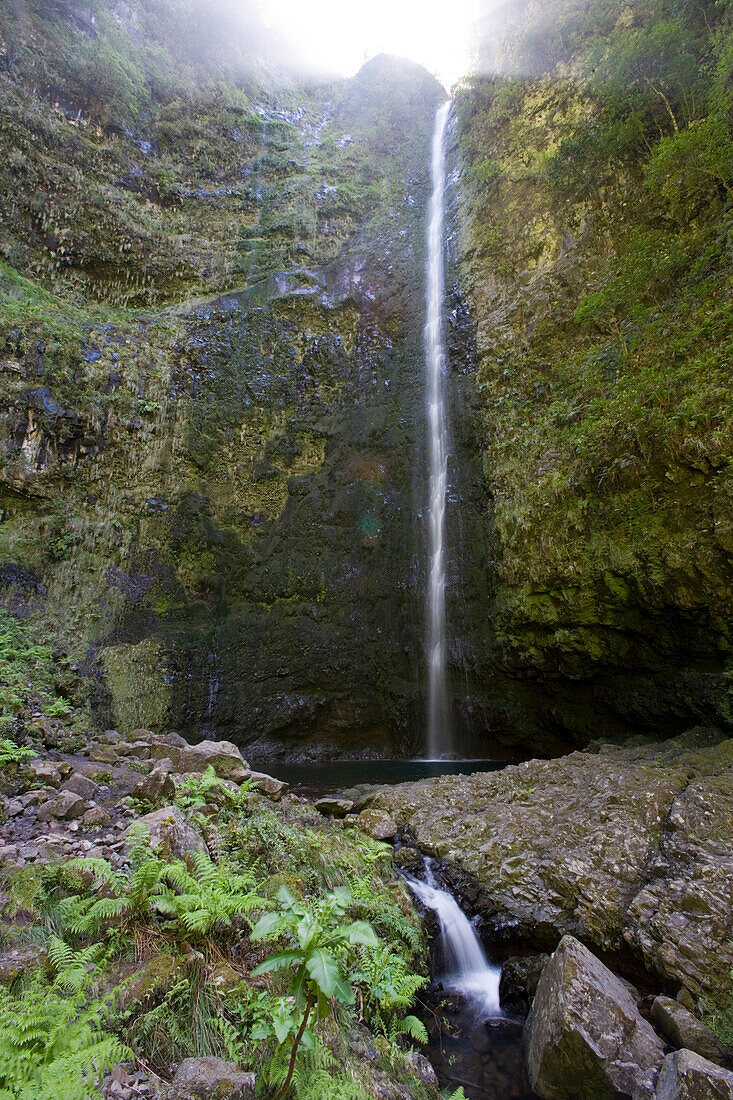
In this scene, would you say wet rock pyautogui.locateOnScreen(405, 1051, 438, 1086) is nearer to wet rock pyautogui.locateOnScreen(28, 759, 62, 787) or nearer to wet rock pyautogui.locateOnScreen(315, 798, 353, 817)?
wet rock pyautogui.locateOnScreen(28, 759, 62, 787)

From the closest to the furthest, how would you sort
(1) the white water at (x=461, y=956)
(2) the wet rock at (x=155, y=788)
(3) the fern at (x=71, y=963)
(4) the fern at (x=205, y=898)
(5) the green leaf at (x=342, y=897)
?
(5) the green leaf at (x=342, y=897) → (3) the fern at (x=71, y=963) → (4) the fern at (x=205, y=898) → (1) the white water at (x=461, y=956) → (2) the wet rock at (x=155, y=788)

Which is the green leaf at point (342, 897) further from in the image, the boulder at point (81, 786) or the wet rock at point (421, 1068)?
the boulder at point (81, 786)

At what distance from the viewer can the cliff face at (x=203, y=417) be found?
38.9 feet

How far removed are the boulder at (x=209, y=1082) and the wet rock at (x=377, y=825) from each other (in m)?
3.84

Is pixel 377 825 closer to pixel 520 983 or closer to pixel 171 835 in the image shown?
pixel 520 983

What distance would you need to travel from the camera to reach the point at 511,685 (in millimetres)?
11766

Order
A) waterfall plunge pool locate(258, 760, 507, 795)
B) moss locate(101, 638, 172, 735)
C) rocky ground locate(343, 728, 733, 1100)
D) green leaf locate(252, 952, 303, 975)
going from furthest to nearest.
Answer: moss locate(101, 638, 172, 735) → waterfall plunge pool locate(258, 760, 507, 795) → rocky ground locate(343, 728, 733, 1100) → green leaf locate(252, 952, 303, 975)

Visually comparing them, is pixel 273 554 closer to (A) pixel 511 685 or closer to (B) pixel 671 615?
(A) pixel 511 685

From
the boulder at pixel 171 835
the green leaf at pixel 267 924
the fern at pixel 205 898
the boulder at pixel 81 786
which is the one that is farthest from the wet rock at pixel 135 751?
the green leaf at pixel 267 924

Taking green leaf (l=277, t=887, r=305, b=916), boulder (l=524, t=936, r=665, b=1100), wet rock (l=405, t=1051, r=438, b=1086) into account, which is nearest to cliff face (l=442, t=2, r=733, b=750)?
boulder (l=524, t=936, r=665, b=1100)

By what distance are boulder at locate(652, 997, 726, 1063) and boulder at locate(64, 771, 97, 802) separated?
4527mm

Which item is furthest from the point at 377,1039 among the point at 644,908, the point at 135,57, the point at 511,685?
the point at 135,57

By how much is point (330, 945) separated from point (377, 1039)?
152cm

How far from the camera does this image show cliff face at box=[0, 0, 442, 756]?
1186cm
